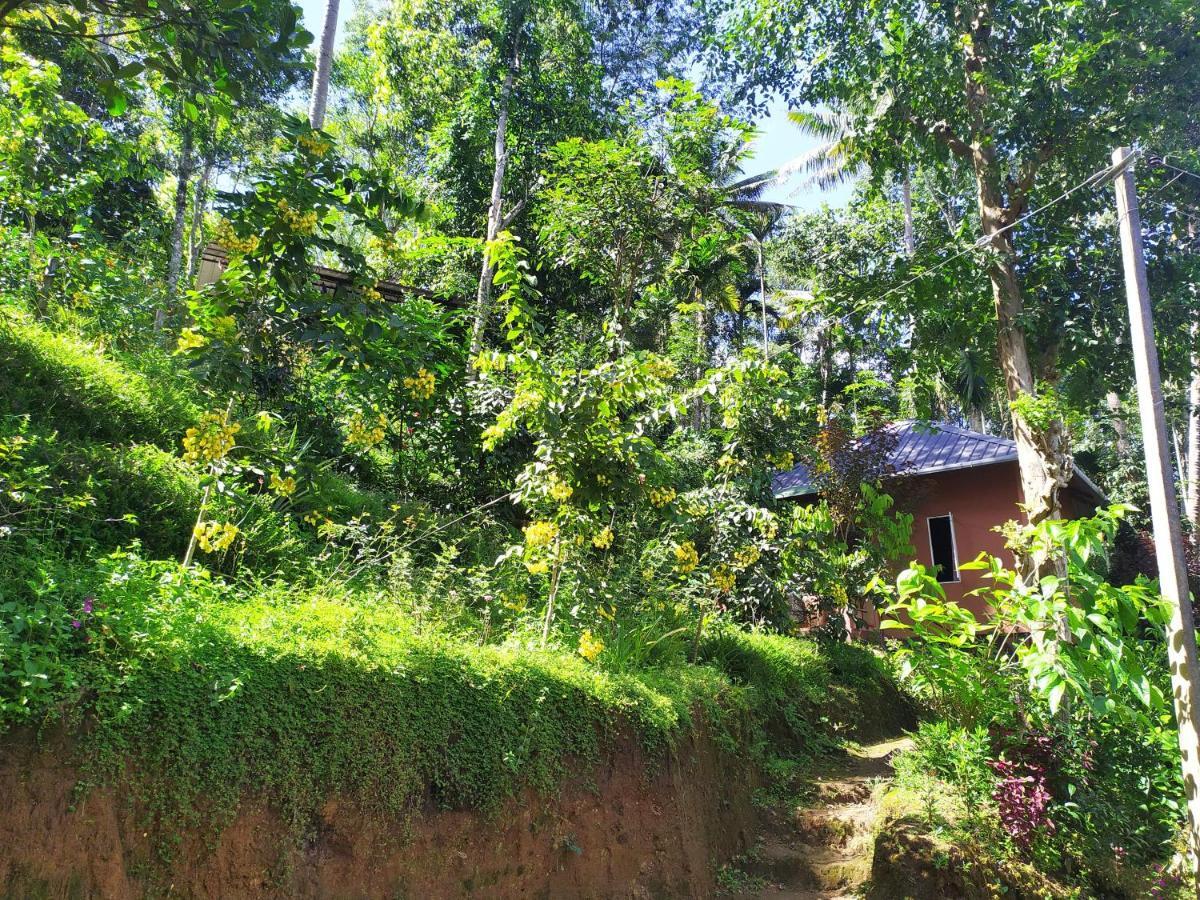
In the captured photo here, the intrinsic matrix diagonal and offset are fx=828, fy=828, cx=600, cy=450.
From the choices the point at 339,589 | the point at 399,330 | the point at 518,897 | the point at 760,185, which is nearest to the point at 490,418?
the point at 339,589

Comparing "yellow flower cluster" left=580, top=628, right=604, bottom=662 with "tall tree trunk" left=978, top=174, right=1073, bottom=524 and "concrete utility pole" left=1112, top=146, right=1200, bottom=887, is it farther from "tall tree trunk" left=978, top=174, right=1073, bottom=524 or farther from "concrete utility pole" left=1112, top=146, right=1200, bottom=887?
"tall tree trunk" left=978, top=174, right=1073, bottom=524

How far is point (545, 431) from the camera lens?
635 centimetres

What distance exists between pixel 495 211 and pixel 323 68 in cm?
338

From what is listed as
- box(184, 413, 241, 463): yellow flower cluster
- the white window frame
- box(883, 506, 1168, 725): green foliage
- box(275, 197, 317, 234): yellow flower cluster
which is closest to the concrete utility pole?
box(883, 506, 1168, 725): green foliage

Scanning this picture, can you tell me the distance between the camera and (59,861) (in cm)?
305

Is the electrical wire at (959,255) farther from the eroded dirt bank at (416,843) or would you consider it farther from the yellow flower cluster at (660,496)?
the eroded dirt bank at (416,843)

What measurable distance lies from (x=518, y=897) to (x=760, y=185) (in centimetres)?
2777

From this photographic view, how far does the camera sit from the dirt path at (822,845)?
6387 mm

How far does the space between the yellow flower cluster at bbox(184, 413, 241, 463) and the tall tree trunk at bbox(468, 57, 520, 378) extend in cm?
407

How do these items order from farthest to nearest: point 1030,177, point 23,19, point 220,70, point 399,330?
point 1030,177 → point 399,330 → point 23,19 → point 220,70

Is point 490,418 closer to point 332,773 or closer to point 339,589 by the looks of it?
point 339,589

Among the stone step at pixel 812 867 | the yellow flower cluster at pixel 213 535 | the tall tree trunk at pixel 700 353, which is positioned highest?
the tall tree trunk at pixel 700 353

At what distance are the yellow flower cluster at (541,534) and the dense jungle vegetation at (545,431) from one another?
1.5 inches

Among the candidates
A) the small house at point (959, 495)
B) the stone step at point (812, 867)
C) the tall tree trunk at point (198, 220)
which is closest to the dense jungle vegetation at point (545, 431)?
the stone step at point (812, 867)
